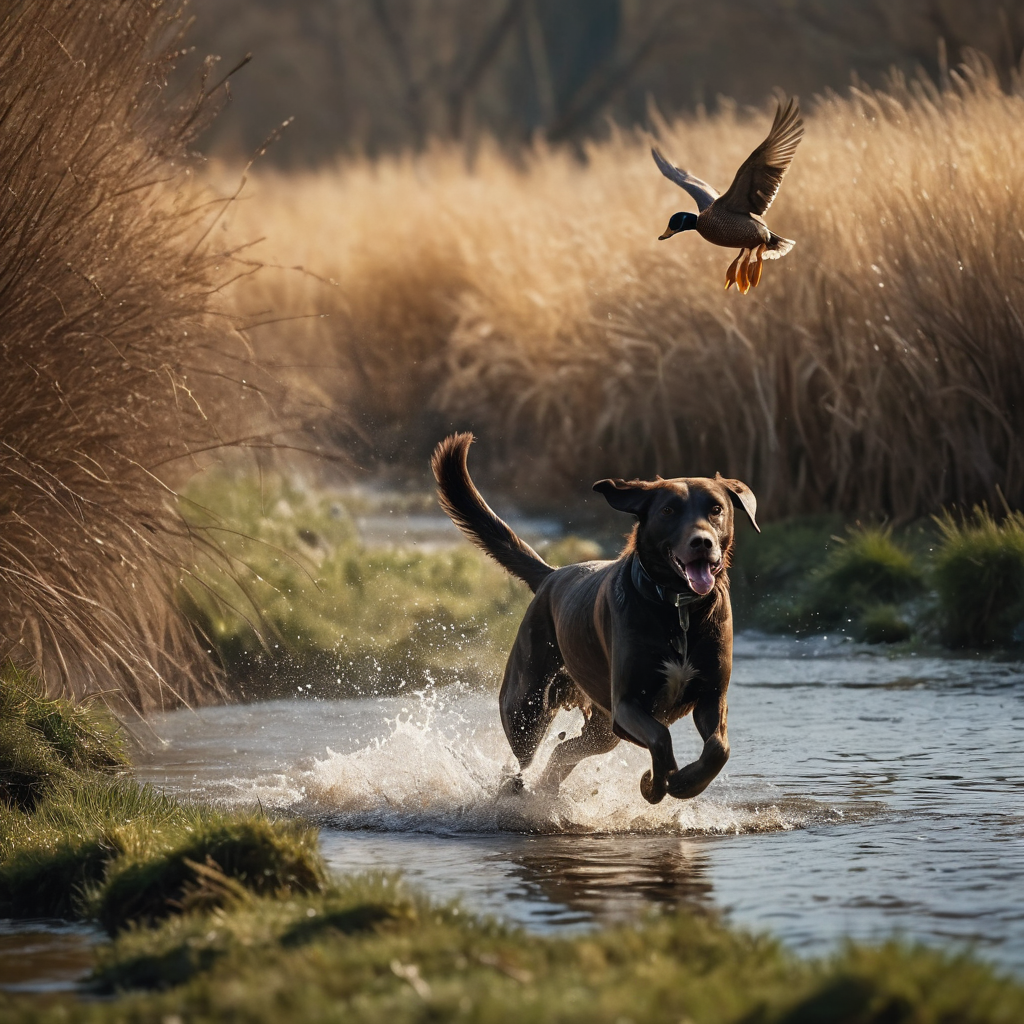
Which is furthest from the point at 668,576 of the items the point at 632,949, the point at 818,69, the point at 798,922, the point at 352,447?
the point at 818,69

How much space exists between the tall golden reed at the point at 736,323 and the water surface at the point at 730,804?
93.0 inches

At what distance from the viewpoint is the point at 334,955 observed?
4.36 m

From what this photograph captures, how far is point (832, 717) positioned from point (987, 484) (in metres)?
3.67

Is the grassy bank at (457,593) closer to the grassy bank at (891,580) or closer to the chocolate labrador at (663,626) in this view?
the grassy bank at (891,580)

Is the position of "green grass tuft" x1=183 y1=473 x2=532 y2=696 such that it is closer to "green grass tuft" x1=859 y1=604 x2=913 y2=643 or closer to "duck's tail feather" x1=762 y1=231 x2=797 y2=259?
"green grass tuft" x1=859 y1=604 x2=913 y2=643

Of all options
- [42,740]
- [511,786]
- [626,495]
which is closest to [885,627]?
[511,786]

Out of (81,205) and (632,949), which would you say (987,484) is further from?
(632,949)

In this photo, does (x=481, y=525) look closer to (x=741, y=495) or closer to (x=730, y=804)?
(x=741, y=495)

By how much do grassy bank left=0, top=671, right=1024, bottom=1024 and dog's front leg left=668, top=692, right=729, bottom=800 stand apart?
126 centimetres

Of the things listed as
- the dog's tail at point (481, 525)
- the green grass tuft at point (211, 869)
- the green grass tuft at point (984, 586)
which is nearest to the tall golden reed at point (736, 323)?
the green grass tuft at point (984, 586)

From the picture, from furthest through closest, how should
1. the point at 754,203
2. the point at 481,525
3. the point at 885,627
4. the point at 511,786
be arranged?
the point at 885,627
the point at 481,525
the point at 511,786
the point at 754,203

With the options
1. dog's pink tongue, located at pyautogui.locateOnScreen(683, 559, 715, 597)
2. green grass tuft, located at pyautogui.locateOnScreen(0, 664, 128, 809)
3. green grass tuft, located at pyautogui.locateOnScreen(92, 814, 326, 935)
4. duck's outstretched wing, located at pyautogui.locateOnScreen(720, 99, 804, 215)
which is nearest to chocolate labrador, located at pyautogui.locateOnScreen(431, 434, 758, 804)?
dog's pink tongue, located at pyautogui.locateOnScreen(683, 559, 715, 597)

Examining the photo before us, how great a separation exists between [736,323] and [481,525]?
248 inches

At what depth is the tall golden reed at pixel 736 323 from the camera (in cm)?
1240
